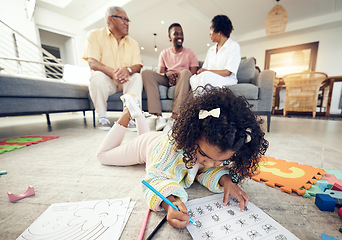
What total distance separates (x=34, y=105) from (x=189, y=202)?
Result: 1543mm

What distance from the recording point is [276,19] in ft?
8.20

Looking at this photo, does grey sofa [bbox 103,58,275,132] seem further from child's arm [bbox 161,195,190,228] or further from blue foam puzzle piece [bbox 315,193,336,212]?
child's arm [bbox 161,195,190,228]

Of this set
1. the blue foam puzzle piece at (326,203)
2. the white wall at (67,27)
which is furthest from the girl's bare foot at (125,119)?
the white wall at (67,27)

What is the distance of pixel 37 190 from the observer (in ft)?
1.63

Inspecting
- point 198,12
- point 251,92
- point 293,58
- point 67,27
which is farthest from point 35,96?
point 293,58

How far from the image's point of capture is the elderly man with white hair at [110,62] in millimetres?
1418

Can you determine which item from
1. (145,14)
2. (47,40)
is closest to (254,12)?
(145,14)

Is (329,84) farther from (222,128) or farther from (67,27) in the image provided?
(67,27)

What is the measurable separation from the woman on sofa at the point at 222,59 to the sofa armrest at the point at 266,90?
0.28m

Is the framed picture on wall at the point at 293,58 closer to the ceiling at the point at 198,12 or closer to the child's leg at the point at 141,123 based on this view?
the ceiling at the point at 198,12

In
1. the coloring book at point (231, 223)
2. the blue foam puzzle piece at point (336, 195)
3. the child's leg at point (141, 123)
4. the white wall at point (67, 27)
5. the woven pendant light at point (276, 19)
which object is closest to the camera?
the coloring book at point (231, 223)

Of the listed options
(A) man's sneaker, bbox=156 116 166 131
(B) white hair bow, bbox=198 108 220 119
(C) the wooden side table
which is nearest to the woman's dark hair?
(A) man's sneaker, bbox=156 116 166 131

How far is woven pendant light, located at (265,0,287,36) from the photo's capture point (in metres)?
2.43

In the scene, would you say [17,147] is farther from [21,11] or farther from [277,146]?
Result: [21,11]
